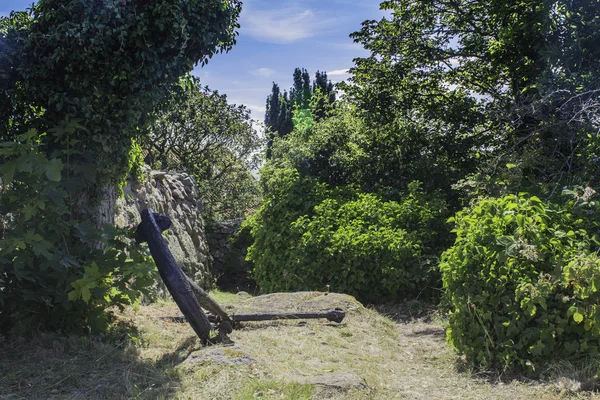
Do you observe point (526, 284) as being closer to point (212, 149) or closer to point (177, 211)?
point (177, 211)

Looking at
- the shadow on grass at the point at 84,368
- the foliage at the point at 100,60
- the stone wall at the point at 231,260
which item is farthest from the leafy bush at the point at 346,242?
the foliage at the point at 100,60

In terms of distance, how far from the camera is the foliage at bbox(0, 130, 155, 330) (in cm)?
425

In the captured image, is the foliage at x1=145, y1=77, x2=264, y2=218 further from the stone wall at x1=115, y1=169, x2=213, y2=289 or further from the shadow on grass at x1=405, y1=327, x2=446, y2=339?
the shadow on grass at x1=405, y1=327, x2=446, y2=339

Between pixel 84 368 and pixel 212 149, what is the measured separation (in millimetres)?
12581

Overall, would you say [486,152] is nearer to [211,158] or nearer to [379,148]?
[379,148]

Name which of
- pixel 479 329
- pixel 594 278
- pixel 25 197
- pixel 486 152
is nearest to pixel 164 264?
pixel 25 197

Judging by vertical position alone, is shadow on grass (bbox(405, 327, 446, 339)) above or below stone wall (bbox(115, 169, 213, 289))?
below

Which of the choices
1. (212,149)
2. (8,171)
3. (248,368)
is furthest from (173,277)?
(212,149)

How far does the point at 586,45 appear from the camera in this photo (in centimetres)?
660

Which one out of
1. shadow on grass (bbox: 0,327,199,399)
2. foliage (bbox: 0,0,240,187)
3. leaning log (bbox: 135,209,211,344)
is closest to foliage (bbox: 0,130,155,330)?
leaning log (bbox: 135,209,211,344)

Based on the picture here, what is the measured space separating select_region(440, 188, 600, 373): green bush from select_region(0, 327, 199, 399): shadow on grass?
263 cm

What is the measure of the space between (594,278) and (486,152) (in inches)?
245

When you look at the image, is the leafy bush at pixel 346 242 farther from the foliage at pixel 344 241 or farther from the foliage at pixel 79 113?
the foliage at pixel 79 113

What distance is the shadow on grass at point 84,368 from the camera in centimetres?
392
